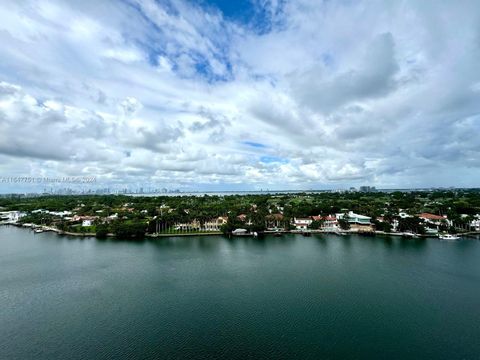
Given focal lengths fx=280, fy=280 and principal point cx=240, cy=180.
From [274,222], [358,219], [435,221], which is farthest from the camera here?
[358,219]

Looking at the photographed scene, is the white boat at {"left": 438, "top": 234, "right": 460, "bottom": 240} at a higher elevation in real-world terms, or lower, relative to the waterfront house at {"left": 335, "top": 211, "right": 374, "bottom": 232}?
lower

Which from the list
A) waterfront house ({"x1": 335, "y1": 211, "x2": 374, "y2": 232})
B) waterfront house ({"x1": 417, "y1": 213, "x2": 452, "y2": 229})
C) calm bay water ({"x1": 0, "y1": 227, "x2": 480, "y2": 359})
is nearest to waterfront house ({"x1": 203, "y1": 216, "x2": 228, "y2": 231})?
calm bay water ({"x1": 0, "y1": 227, "x2": 480, "y2": 359})

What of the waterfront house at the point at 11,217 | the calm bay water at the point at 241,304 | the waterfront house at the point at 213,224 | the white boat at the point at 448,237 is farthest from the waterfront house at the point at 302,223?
the waterfront house at the point at 11,217

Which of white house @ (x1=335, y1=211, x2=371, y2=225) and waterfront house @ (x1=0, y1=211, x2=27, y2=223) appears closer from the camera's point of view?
white house @ (x1=335, y1=211, x2=371, y2=225)

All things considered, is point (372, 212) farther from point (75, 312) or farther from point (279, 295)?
point (75, 312)

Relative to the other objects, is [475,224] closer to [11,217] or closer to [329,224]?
[329,224]

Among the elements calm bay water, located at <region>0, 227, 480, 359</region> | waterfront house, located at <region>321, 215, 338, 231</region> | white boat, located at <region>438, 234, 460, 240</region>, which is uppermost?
waterfront house, located at <region>321, 215, 338, 231</region>

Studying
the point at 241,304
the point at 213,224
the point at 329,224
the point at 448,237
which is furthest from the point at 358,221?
the point at 241,304

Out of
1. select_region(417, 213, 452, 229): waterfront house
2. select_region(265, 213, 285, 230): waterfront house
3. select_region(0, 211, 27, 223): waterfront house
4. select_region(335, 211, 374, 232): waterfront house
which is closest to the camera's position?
select_region(417, 213, 452, 229): waterfront house

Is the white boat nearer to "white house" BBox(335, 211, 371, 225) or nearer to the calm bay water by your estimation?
the calm bay water
